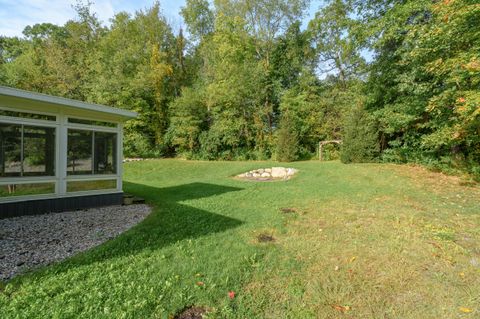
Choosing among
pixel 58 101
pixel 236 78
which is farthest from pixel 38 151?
pixel 236 78

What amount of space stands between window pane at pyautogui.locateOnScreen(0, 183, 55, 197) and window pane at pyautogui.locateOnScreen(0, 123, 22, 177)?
258 millimetres

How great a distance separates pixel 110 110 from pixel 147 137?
47.2 feet

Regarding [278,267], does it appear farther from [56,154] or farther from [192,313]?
[56,154]

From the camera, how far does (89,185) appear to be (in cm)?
623

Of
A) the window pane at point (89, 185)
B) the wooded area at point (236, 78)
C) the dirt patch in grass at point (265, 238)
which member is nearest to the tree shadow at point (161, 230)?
the dirt patch in grass at point (265, 238)

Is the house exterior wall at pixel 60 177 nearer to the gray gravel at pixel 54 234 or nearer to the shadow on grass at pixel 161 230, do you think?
the gray gravel at pixel 54 234

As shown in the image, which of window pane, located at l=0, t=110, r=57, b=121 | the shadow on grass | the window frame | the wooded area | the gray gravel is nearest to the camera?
the gray gravel

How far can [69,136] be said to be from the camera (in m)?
5.92

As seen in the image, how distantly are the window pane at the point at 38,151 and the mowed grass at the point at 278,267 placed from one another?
2618mm

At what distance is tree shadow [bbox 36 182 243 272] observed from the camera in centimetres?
344

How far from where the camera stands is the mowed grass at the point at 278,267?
2402 millimetres

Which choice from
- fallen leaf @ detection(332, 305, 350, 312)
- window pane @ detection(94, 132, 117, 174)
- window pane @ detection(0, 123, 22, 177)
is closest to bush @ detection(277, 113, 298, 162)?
window pane @ detection(94, 132, 117, 174)

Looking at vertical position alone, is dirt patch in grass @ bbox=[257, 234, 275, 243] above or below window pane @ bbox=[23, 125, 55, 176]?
below

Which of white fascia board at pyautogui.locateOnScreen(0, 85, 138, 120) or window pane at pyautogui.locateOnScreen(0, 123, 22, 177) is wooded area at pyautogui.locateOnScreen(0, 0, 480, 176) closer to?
white fascia board at pyautogui.locateOnScreen(0, 85, 138, 120)
